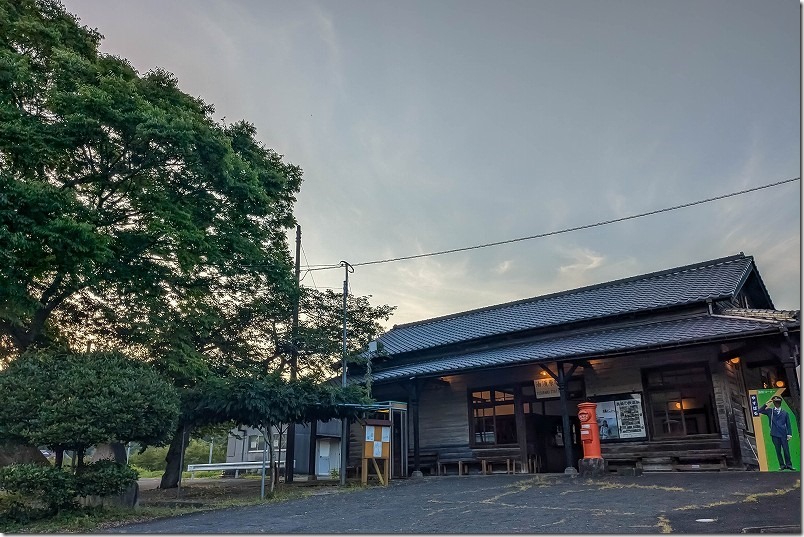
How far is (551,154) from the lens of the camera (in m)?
14.5

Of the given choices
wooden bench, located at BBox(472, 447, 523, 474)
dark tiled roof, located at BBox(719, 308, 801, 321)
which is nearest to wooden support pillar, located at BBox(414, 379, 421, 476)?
wooden bench, located at BBox(472, 447, 523, 474)

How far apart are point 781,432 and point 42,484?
47.6ft

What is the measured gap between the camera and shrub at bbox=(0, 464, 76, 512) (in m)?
9.41

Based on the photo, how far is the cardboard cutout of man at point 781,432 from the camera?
11984mm

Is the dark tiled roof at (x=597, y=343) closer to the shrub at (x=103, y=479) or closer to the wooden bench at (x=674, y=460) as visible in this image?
the wooden bench at (x=674, y=460)

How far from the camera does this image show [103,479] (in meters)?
9.96

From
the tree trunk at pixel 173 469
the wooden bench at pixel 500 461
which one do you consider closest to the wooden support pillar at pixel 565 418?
the wooden bench at pixel 500 461

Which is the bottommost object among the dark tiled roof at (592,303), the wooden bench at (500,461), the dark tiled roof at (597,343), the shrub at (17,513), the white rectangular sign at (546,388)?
the shrub at (17,513)

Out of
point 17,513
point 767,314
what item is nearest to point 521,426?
point 767,314

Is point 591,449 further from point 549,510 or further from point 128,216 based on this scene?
point 128,216

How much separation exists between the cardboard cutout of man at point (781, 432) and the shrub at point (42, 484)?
14022 millimetres

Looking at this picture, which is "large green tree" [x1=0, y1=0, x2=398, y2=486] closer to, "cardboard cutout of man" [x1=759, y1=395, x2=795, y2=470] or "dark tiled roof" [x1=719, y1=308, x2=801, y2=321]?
"dark tiled roof" [x1=719, y1=308, x2=801, y2=321]

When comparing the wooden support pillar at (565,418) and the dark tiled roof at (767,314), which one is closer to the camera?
the dark tiled roof at (767,314)

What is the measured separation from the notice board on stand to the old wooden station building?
242 cm
